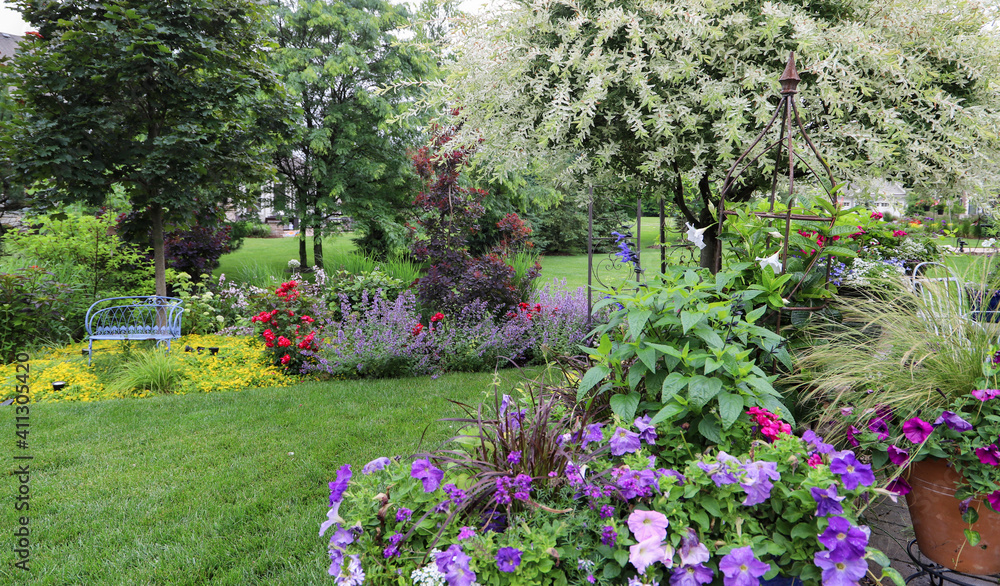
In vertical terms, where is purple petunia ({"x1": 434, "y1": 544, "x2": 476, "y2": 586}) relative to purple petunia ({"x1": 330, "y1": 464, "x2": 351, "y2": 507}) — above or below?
below

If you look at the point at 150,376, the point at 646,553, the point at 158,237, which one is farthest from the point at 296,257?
the point at 646,553

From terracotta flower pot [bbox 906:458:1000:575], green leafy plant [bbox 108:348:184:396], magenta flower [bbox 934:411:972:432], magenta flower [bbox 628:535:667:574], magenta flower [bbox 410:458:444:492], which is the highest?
magenta flower [bbox 934:411:972:432]

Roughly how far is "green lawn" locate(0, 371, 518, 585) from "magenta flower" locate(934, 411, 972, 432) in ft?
5.04

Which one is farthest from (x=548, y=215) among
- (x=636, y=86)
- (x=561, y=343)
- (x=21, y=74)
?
(x=636, y=86)

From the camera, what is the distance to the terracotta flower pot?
142 cm

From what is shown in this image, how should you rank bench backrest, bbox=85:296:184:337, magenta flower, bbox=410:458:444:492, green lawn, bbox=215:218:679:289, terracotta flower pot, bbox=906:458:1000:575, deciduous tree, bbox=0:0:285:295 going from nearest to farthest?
1. magenta flower, bbox=410:458:444:492
2. terracotta flower pot, bbox=906:458:1000:575
3. deciduous tree, bbox=0:0:285:295
4. bench backrest, bbox=85:296:184:337
5. green lawn, bbox=215:218:679:289

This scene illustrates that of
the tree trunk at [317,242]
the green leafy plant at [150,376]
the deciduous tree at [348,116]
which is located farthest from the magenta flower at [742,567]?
the tree trunk at [317,242]

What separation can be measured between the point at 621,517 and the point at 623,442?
238 mm

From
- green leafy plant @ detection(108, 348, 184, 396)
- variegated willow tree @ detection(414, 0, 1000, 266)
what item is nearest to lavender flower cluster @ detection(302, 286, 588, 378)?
green leafy plant @ detection(108, 348, 184, 396)

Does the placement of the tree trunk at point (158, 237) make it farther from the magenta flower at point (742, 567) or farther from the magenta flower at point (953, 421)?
the magenta flower at point (953, 421)

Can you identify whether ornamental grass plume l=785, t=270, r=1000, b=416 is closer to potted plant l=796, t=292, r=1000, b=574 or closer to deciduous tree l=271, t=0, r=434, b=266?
potted plant l=796, t=292, r=1000, b=574

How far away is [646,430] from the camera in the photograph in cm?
143

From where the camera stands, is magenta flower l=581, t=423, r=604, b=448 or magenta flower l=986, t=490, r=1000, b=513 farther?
magenta flower l=581, t=423, r=604, b=448

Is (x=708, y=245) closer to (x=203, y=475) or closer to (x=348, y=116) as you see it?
(x=203, y=475)
